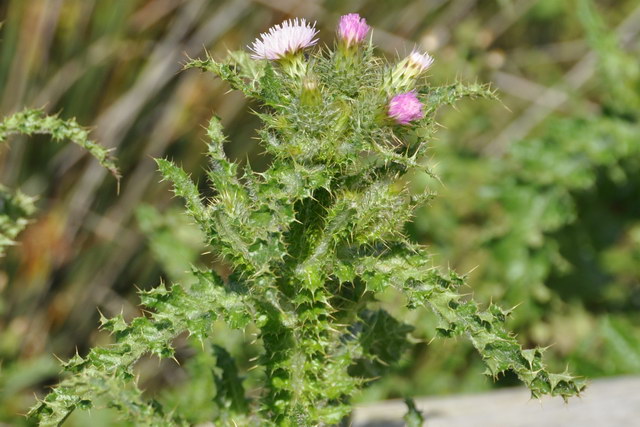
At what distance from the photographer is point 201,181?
455cm

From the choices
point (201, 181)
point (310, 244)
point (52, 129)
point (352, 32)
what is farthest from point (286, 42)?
point (201, 181)

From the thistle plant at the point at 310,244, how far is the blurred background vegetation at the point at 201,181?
1.52 m

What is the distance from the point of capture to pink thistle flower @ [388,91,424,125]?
76.9 inches

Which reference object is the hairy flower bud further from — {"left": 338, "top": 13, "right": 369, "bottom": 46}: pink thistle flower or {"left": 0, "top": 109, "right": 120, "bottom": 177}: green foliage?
{"left": 0, "top": 109, "right": 120, "bottom": 177}: green foliage

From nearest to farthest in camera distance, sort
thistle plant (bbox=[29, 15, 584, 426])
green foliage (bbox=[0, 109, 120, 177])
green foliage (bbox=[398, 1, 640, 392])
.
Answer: thistle plant (bbox=[29, 15, 584, 426]), green foliage (bbox=[0, 109, 120, 177]), green foliage (bbox=[398, 1, 640, 392])

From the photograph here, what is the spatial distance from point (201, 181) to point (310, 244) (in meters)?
2.55

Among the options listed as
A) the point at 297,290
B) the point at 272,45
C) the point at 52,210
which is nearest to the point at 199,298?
the point at 297,290

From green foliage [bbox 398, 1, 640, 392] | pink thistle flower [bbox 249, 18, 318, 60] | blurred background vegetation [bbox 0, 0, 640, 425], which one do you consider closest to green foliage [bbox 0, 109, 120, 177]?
pink thistle flower [bbox 249, 18, 318, 60]

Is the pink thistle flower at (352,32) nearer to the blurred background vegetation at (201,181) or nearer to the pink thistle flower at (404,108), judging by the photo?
the pink thistle flower at (404,108)

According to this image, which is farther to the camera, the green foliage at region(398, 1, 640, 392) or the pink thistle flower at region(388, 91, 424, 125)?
the green foliage at region(398, 1, 640, 392)

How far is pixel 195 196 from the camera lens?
2.07m

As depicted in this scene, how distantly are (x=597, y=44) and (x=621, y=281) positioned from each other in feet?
4.80

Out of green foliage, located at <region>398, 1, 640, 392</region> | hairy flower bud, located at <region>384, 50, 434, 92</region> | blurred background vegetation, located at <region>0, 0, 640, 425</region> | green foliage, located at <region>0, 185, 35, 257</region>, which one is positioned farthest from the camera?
green foliage, located at <region>398, 1, 640, 392</region>

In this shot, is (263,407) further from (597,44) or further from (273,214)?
(597,44)
